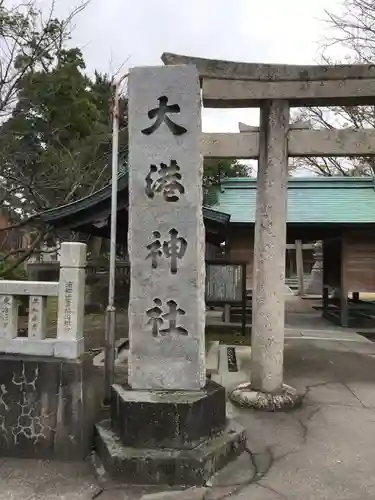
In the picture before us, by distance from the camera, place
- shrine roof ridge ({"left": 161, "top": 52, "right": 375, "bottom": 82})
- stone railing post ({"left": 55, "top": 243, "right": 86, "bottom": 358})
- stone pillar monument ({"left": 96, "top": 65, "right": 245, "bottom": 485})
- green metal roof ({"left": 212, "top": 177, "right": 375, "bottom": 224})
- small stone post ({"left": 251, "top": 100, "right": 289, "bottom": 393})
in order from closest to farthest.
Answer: stone pillar monument ({"left": 96, "top": 65, "right": 245, "bottom": 485}) → stone railing post ({"left": 55, "top": 243, "right": 86, "bottom": 358}) → shrine roof ridge ({"left": 161, "top": 52, "right": 375, "bottom": 82}) → small stone post ({"left": 251, "top": 100, "right": 289, "bottom": 393}) → green metal roof ({"left": 212, "top": 177, "right": 375, "bottom": 224})

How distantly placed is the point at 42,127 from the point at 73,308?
10.5 metres

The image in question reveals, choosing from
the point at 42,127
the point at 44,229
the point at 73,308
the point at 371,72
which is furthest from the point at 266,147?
the point at 42,127

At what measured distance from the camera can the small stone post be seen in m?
5.33

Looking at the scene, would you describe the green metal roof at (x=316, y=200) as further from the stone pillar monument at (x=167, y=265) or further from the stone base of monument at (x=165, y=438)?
the stone base of monument at (x=165, y=438)

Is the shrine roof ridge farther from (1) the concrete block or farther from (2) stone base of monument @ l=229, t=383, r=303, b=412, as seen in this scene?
(2) stone base of monument @ l=229, t=383, r=303, b=412

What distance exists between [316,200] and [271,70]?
27.3ft

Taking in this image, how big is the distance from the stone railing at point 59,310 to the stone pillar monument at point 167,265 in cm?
49

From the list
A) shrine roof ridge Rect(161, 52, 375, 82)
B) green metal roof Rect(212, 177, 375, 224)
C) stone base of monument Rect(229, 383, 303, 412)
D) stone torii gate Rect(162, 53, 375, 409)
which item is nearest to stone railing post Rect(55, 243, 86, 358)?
stone torii gate Rect(162, 53, 375, 409)

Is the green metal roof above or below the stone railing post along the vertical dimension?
above

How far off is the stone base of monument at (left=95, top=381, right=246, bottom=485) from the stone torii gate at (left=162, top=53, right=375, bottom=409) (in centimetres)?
155

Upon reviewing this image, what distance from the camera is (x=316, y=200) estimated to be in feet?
42.8

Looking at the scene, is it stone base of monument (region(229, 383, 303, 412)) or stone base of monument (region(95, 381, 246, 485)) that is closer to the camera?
stone base of monument (region(95, 381, 246, 485))

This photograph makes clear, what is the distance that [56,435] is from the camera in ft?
12.8

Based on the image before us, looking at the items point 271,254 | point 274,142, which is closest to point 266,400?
point 271,254
